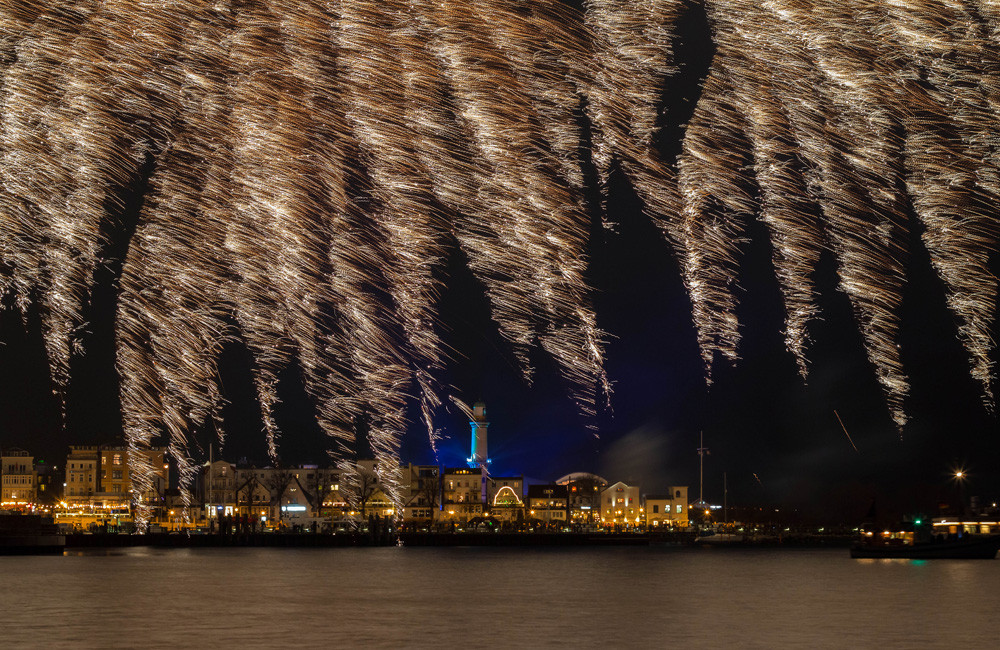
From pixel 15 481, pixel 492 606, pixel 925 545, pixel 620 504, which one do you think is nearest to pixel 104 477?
pixel 15 481

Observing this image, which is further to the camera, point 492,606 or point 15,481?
point 15,481

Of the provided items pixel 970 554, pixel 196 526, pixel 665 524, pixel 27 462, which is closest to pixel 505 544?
pixel 665 524

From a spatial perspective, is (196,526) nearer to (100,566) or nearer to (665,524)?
(665,524)

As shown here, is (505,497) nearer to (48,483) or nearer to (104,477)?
(104,477)

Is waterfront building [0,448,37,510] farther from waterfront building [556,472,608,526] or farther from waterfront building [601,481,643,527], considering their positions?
waterfront building [601,481,643,527]

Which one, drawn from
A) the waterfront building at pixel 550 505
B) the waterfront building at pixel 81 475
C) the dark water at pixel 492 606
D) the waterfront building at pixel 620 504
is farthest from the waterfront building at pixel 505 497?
the dark water at pixel 492 606

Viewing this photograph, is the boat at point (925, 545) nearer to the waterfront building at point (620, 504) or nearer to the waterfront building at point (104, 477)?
the waterfront building at point (620, 504)

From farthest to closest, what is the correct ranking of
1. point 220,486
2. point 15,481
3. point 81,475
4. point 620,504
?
point 15,481
point 620,504
point 81,475
point 220,486

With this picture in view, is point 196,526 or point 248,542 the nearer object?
point 248,542
